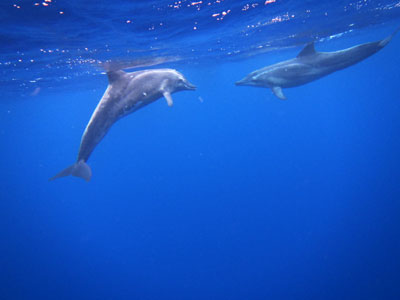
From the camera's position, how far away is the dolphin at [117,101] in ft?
21.6

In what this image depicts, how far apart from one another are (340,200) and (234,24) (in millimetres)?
30110

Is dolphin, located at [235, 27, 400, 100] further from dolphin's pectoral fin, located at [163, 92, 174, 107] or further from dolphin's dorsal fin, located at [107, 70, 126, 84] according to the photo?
dolphin's dorsal fin, located at [107, 70, 126, 84]

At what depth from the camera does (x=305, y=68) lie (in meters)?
9.12

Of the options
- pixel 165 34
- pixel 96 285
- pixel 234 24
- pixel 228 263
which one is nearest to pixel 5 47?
pixel 165 34

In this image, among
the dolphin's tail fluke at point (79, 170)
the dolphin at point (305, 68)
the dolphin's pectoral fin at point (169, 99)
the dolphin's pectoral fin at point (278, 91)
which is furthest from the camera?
the dolphin's pectoral fin at point (278, 91)

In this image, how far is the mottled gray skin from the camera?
6578 millimetres

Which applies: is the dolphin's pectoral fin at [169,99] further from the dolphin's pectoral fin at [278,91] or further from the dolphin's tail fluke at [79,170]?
the dolphin's pectoral fin at [278,91]

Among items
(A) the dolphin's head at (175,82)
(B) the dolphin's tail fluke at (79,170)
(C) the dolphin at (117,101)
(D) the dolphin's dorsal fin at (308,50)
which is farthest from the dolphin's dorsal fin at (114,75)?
(D) the dolphin's dorsal fin at (308,50)

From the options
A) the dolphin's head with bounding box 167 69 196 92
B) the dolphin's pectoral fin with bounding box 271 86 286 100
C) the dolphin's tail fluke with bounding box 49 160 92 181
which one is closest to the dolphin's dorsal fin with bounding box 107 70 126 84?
the dolphin's head with bounding box 167 69 196 92

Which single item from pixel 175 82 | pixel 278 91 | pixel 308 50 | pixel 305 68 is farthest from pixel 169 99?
pixel 308 50

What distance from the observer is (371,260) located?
19.5 meters

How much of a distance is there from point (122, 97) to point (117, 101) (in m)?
0.17

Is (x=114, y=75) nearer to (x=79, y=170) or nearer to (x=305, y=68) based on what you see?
(x=79, y=170)

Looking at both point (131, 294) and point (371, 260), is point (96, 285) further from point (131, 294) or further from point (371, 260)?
point (371, 260)
